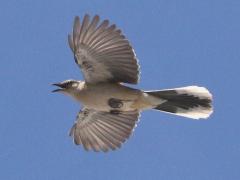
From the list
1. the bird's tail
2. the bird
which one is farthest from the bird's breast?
the bird's tail

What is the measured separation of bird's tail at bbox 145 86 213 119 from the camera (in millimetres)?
16703

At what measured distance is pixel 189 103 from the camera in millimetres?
16812

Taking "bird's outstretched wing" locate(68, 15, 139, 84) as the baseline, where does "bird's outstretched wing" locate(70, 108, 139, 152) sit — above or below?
below

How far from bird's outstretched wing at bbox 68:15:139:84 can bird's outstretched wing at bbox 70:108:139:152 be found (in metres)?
1.18

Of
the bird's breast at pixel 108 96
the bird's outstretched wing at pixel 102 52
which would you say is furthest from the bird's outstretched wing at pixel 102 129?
the bird's outstretched wing at pixel 102 52

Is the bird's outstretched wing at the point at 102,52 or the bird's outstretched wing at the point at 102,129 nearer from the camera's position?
the bird's outstretched wing at the point at 102,52

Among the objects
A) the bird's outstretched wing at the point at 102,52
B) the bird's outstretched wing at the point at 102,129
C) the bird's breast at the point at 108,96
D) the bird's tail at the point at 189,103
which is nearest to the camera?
the bird's outstretched wing at the point at 102,52

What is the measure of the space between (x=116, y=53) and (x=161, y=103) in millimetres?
1605

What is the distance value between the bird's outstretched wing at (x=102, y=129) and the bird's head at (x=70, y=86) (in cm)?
119

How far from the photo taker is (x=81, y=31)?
15.6 meters

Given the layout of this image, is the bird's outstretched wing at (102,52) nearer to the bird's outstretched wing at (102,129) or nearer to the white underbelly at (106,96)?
the white underbelly at (106,96)

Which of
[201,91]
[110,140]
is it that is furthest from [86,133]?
[201,91]

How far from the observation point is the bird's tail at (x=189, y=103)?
658 inches

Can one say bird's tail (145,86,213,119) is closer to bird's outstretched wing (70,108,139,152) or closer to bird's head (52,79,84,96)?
bird's outstretched wing (70,108,139,152)
